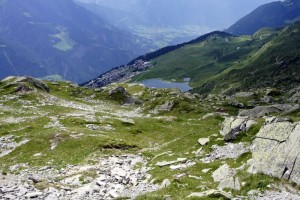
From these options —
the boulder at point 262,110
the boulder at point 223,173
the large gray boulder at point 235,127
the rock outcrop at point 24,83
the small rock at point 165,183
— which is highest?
the rock outcrop at point 24,83

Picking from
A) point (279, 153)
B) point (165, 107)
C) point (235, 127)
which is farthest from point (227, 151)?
point (165, 107)

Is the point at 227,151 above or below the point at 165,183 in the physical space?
above

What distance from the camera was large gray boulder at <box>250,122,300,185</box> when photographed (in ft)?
91.8

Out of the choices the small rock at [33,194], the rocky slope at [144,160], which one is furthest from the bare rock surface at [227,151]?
the small rock at [33,194]

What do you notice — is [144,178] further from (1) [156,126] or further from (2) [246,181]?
(1) [156,126]

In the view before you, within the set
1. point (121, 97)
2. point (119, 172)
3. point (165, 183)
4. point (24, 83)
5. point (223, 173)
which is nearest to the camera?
point (165, 183)

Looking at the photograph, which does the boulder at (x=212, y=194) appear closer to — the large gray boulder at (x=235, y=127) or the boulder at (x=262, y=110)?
the large gray boulder at (x=235, y=127)

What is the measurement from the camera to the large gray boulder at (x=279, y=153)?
91.8 feet

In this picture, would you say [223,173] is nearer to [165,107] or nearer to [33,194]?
[33,194]

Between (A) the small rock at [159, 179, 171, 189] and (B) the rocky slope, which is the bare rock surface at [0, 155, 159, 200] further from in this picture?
(A) the small rock at [159, 179, 171, 189]

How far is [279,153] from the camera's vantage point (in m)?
30.1

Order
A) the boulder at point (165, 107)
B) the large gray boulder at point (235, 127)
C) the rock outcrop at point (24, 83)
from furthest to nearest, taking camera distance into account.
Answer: the rock outcrop at point (24, 83)
the boulder at point (165, 107)
the large gray boulder at point (235, 127)

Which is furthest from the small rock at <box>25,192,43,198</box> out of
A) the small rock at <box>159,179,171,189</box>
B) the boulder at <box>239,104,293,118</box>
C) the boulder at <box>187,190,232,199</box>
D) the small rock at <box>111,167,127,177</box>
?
the boulder at <box>239,104,293,118</box>

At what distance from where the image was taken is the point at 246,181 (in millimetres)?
28625
